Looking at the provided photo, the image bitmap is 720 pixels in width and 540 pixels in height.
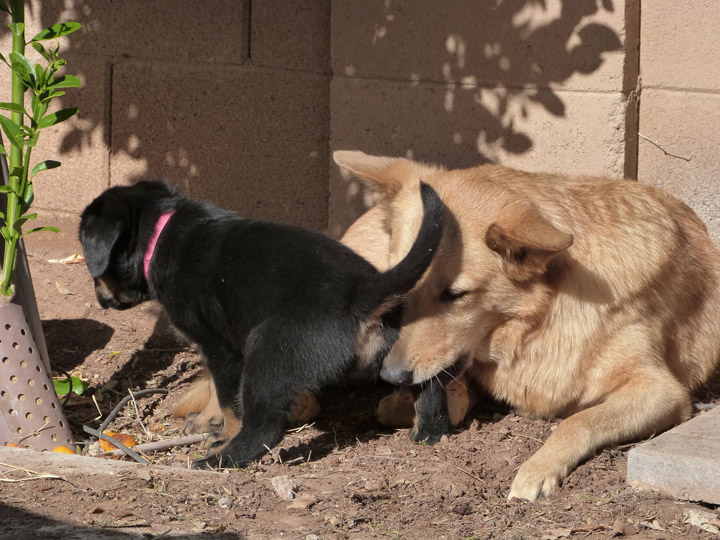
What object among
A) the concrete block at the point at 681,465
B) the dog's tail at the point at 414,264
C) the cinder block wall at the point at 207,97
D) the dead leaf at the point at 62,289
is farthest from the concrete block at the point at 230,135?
the concrete block at the point at 681,465

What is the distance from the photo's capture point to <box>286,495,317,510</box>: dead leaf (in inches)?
126

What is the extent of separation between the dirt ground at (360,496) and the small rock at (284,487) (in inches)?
0.8

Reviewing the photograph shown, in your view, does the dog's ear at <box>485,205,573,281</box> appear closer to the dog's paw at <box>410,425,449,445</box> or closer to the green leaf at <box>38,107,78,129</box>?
the dog's paw at <box>410,425,449,445</box>

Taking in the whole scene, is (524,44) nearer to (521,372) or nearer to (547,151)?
(547,151)

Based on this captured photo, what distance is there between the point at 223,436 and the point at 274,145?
8.72ft

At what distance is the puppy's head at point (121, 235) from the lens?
411cm

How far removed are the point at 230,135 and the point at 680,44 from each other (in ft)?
9.73

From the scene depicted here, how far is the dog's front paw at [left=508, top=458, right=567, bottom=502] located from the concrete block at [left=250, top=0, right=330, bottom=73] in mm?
3533

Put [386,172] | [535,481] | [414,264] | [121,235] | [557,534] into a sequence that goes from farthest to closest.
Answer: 1. [386,172]
2. [121,235]
3. [414,264]
4. [535,481]
5. [557,534]

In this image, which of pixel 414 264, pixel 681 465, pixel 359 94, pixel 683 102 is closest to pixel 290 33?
pixel 359 94

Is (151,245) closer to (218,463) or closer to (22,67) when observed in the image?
(22,67)

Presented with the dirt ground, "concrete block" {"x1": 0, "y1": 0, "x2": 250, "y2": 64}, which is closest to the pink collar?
the dirt ground

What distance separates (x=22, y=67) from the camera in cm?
371

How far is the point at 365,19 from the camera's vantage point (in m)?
5.68
